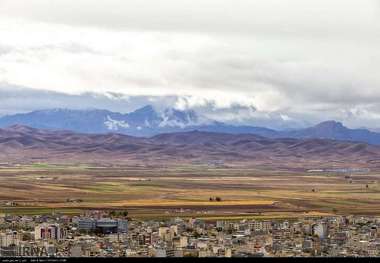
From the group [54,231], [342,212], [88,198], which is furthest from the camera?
[88,198]

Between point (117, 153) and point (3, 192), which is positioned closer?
point (3, 192)

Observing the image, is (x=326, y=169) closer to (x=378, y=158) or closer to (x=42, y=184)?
(x=378, y=158)

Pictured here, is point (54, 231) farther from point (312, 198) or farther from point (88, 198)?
point (312, 198)

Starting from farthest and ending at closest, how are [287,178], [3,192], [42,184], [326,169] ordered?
[326,169] < [287,178] < [42,184] < [3,192]

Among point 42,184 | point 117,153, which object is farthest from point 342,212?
point 117,153

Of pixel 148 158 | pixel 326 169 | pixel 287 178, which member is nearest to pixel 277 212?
pixel 287 178

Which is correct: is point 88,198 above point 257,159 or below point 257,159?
below
